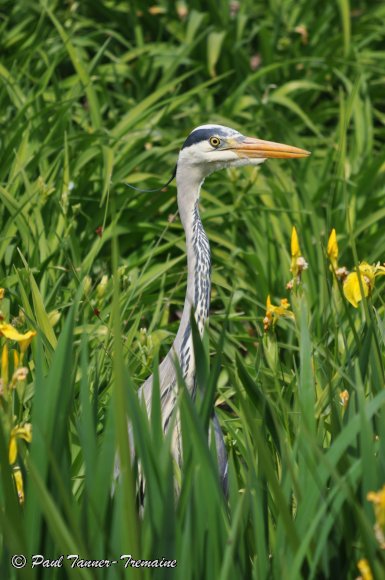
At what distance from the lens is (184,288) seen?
4480mm

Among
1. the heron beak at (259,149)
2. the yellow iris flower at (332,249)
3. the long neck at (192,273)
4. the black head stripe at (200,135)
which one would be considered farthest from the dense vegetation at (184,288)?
the black head stripe at (200,135)

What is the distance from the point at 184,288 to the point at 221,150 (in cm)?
112

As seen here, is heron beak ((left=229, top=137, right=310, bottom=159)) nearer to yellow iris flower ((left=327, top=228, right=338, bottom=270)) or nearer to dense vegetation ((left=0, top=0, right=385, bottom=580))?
dense vegetation ((left=0, top=0, right=385, bottom=580))

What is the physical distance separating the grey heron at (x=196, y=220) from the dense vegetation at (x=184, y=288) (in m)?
0.12

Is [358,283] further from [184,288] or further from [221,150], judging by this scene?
[184,288]

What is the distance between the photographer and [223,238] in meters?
4.63

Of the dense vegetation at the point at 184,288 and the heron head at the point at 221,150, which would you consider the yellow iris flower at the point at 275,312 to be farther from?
the heron head at the point at 221,150

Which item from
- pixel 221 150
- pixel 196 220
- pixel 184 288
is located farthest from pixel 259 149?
pixel 184 288

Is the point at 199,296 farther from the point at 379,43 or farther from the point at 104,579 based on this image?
the point at 379,43

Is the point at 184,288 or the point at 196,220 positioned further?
the point at 184,288

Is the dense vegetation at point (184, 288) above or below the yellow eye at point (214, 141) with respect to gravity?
below

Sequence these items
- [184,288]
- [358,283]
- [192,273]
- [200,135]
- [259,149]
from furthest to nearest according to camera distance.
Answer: [184,288]
[259,149]
[200,135]
[192,273]
[358,283]

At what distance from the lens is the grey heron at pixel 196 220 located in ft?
10.3

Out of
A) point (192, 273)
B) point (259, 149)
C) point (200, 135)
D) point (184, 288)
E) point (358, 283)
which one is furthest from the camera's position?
point (184, 288)
